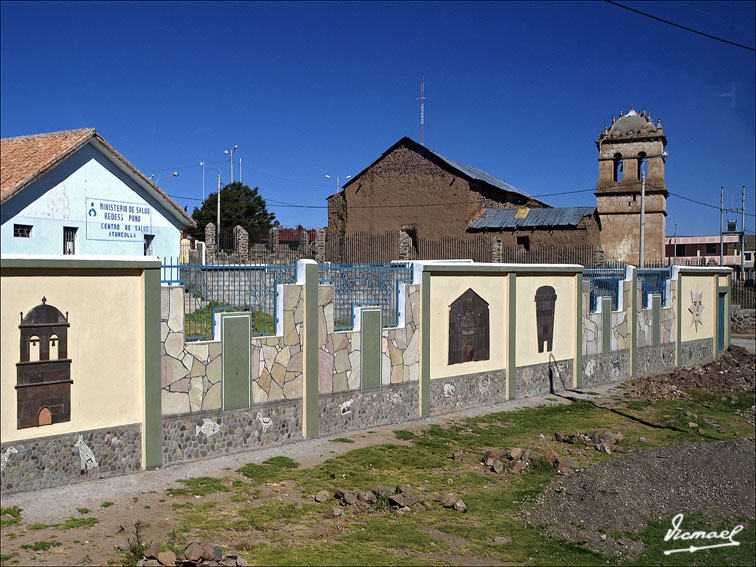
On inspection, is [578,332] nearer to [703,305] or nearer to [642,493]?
[642,493]

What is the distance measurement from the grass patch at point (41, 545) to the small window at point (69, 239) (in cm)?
1578

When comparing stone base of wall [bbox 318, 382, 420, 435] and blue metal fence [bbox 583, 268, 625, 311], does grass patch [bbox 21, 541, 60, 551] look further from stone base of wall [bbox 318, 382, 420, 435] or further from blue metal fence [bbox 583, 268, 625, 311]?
blue metal fence [bbox 583, 268, 625, 311]

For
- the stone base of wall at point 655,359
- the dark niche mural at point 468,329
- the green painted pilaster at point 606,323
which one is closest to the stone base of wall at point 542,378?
the dark niche mural at point 468,329

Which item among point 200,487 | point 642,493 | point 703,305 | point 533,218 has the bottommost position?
point 642,493

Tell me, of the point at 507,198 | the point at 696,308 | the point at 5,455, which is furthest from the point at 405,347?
the point at 507,198

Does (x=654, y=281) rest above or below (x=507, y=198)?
below

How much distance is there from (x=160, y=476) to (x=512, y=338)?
10.0m

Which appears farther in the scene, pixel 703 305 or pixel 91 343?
pixel 703 305

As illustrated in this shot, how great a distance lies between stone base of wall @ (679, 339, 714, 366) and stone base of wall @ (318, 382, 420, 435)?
1492 cm

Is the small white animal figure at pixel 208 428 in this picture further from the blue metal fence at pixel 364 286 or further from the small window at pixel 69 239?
the small window at pixel 69 239

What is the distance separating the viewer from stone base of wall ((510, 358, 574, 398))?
1836 cm

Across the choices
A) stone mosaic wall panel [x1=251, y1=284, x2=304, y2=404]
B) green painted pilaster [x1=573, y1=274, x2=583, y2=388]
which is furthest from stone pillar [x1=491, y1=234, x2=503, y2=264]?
stone mosaic wall panel [x1=251, y1=284, x2=304, y2=404]

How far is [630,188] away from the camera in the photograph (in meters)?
41.2

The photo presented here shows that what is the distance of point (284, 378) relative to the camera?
12906mm
